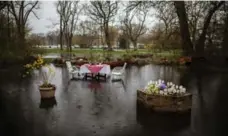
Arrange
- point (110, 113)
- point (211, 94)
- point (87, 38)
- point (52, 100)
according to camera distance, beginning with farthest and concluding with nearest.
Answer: point (87, 38), point (211, 94), point (52, 100), point (110, 113)

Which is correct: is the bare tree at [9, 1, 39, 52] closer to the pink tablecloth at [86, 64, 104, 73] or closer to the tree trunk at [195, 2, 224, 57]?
the pink tablecloth at [86, 64, 104, 73]

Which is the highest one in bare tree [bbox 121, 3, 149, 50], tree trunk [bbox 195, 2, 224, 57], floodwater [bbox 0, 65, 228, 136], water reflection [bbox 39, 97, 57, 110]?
bare tree [bbox 121, 3, 149, 50]

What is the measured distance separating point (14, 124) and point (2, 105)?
1992mm

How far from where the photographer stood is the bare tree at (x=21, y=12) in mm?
21791

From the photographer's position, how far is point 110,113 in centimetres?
628

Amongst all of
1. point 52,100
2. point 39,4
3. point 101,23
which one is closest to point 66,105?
point 52,100

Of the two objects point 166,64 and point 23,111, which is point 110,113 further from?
point 166,64

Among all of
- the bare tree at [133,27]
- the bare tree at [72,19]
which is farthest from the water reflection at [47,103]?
the bare tree at [72,19]

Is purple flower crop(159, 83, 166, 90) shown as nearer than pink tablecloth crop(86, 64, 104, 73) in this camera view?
Yes

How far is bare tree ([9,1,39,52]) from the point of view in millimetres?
21791

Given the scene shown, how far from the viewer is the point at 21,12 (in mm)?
26828

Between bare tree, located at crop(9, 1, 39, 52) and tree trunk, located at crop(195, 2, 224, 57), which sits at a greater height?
bare tree, located at crop(9, 1, 39, 52)

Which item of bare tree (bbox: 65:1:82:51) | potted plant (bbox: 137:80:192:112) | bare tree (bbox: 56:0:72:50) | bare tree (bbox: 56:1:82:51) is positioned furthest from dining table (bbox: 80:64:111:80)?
bare tree (bbox: 65:1:82:51)

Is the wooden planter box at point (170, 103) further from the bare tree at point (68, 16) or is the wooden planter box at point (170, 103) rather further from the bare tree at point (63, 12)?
the bare tree at point (63, 12)
